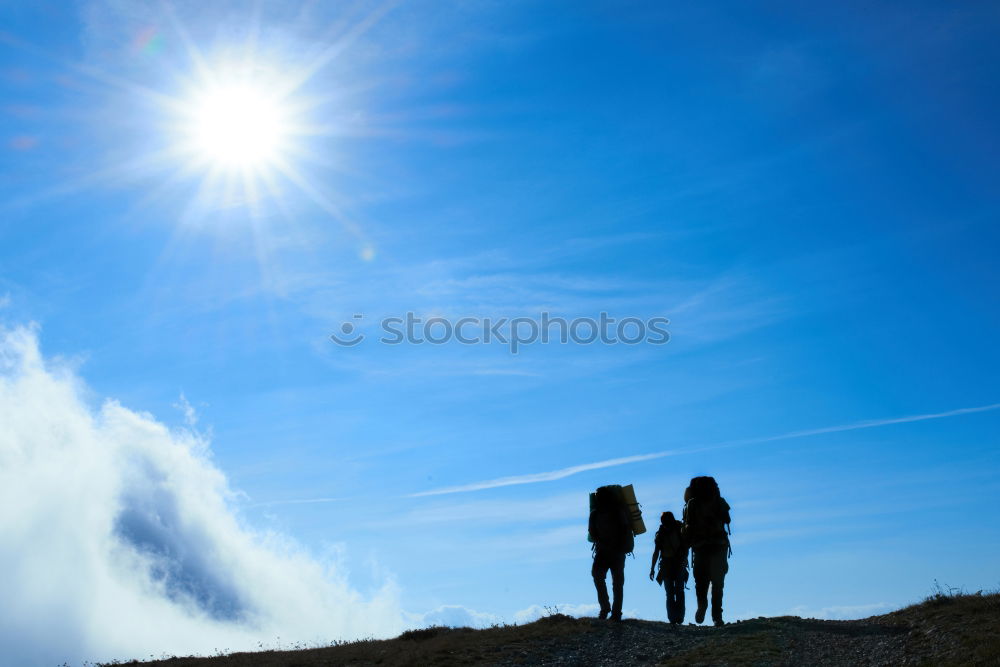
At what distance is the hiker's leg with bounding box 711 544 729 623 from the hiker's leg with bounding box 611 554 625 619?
220 cm

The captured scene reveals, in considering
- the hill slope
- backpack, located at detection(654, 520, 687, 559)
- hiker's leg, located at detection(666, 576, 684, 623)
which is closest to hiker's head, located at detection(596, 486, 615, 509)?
the hill slope

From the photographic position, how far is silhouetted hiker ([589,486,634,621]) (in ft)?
66.1

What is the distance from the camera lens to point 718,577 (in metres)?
20.5

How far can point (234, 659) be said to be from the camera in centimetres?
1884

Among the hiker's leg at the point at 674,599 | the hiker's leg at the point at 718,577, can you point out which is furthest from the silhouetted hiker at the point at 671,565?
the hiker's leg at the point at 718,577

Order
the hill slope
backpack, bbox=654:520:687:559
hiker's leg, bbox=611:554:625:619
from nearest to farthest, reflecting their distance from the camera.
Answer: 1. the hill slope
2. hiker's leg, bbox=611:554:625:619
3. backpack, bbox=654:520:687:559

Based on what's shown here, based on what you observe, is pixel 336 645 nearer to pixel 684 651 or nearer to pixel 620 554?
pixel 620 554

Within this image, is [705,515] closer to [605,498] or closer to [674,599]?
[605,498]

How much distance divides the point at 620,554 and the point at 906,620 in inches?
236

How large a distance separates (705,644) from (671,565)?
567 centimetres

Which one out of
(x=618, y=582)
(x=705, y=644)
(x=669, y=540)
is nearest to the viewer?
(x=705, y=644)

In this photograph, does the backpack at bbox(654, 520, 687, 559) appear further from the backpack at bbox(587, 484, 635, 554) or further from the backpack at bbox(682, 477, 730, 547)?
the backpack at bbox(587, 484, 635, 554)

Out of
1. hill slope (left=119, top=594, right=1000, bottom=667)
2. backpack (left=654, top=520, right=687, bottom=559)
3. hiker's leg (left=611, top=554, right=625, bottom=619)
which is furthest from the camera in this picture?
backpack (left=654, top=520, right=687, bottom=559)

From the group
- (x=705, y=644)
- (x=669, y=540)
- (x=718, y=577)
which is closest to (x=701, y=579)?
(x=718, y=577)
